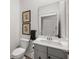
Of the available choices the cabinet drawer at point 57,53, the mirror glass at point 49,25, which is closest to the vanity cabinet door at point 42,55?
the cabinet drawer at point 57,53

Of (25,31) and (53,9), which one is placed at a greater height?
(53,9)

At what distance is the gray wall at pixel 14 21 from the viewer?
438cm

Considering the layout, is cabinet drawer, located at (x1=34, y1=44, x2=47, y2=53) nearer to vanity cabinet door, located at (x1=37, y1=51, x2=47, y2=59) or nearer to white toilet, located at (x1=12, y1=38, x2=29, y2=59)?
vanity cabinet door, located at (x1=37, y1=51, x2=47, y2=59)

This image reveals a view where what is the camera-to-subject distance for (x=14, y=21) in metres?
4.50

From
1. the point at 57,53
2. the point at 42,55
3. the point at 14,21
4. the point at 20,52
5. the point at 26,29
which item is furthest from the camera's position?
the point at 14,21

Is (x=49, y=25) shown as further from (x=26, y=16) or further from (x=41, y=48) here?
(x=26, y=16)

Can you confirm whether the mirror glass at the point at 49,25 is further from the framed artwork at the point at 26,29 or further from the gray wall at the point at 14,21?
the gray wall at the point at 14,21

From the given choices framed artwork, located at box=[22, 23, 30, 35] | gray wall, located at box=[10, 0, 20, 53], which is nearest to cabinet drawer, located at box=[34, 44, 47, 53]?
framed artwork, located at box=[22, 23, 30, 35]

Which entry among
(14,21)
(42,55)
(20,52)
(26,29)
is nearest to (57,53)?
(42,55)

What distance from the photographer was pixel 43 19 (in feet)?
10.7

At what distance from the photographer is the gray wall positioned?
438cm
